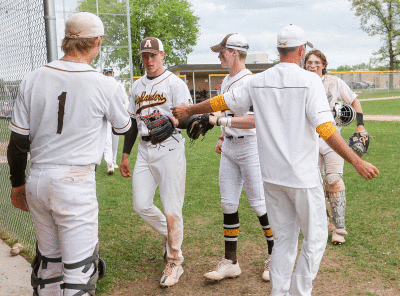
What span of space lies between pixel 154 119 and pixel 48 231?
1698 millimetres

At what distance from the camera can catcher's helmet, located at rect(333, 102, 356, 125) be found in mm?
4859

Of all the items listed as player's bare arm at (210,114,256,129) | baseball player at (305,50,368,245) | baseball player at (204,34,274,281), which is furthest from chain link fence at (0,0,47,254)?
baseball player at (305,50,368,245)

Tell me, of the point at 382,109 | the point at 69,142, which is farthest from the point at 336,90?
the point at 382,109

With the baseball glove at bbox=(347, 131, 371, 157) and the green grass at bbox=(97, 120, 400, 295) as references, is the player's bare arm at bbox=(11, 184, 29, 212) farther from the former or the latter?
the baseball glove at bbox=(347, 131, 371, 157)

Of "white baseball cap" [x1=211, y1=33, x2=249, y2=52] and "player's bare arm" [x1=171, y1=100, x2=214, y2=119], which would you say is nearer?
A: "player's bare arm" [x1=171, y1=100, x2=214, y2=119]

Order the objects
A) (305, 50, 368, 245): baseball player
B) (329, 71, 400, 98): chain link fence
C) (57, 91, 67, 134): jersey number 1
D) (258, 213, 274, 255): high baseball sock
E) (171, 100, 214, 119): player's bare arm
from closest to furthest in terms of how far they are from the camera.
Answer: (57, 91, 67, 134): jersey number 1, (171, 100, 214, 119): player's bare arm, (258, 213, 274, 255): high baseball sock, (305, 50, 368, 245): baseball player, (329, 71, 400, 98): chain link fence

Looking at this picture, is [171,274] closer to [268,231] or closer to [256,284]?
[256,284]

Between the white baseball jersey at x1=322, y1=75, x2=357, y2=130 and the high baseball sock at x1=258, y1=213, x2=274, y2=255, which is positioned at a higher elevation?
the white baseball jersey at x1=322, y1=75, x2=357, y2=130

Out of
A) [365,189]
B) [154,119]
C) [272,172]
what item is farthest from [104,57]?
[272,172]

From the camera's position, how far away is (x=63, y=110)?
2637mm

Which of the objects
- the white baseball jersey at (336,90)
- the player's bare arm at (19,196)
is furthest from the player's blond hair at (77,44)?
the white baseball jersey at (336,90)

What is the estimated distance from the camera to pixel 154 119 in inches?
164

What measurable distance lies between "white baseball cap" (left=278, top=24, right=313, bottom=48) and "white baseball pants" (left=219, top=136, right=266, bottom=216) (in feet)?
4.34

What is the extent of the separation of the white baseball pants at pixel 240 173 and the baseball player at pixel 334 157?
4.23 feet
